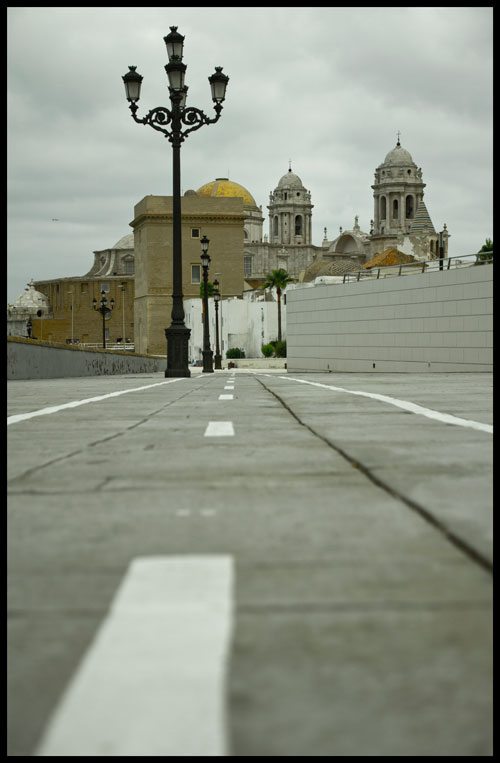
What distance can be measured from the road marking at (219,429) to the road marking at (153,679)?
419cm

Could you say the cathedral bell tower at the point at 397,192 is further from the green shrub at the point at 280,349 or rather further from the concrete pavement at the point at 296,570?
the concrete pavement at the point at 296,570

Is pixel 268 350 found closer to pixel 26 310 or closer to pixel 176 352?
pixel 26 310

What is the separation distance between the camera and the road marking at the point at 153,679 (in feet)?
4.99

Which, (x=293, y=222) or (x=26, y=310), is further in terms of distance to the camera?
(x=293, y=222)

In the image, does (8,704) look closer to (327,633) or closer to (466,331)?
(327,633)

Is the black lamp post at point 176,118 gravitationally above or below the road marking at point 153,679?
above

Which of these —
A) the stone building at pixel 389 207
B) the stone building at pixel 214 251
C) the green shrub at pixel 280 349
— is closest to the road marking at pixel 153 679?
the green shrub at pixel 280 349

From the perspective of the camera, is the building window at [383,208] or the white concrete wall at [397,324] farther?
the building window at [383,208]

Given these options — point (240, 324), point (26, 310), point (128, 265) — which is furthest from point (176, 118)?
point (128, 265)

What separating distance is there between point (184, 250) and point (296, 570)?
109 metres

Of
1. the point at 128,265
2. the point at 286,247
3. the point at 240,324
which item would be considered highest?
the point at 286,247

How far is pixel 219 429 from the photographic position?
705 cm

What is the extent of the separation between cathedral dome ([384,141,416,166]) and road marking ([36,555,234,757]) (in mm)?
181132

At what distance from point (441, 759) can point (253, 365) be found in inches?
3727
